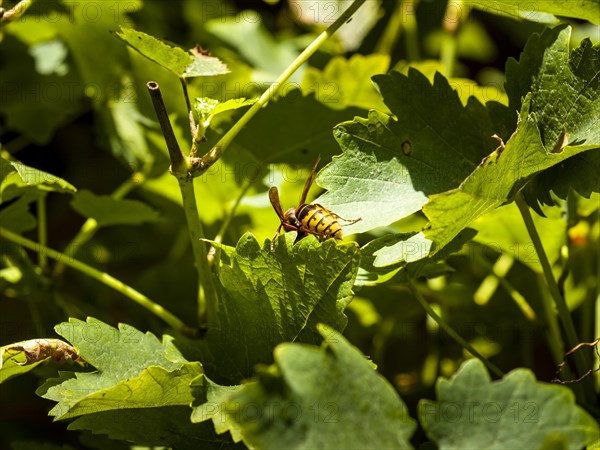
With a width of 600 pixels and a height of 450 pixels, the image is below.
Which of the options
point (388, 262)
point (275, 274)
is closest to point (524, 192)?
point (388, 262)

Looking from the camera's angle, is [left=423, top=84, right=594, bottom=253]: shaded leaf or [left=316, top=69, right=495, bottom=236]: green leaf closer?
[left=423, top=84, right=594, bottom=253]: shaded leaf

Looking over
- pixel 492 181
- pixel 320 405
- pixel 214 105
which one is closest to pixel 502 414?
pixel 320 405

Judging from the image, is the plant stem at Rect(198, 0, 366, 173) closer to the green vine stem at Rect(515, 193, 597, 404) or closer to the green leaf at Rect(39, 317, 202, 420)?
the green leaf at Rect(39, 317, 202, 420)

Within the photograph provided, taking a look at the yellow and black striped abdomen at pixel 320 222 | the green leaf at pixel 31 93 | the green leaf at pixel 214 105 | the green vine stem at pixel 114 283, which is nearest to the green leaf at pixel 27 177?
the green vine stem at pixel 114 283

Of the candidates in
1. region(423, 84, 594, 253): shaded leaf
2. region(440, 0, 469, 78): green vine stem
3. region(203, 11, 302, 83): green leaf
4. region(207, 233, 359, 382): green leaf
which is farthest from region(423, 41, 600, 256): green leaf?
region(203, 11, 302, 83): green leaf

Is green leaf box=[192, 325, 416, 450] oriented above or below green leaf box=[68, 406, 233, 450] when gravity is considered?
above

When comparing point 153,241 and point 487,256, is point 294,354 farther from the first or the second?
point 153,241

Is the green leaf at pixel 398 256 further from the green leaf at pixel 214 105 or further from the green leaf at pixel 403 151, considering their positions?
the green leaf at pixel 214 105
